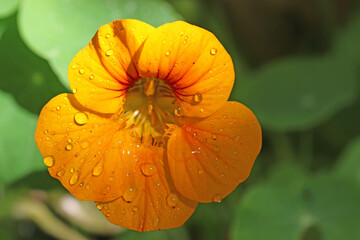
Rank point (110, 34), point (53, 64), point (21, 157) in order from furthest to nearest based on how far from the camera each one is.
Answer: point (21, 157) → point (53, 64) → point (110, 34)

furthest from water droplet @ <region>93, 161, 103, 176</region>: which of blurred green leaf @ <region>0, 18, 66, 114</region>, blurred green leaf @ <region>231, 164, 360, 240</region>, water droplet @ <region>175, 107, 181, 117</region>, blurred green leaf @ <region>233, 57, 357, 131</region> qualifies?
blurred green leaf @ <region>233, 57, 357, 131</region>

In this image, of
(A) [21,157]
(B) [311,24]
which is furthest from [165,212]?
(B) [311,24]

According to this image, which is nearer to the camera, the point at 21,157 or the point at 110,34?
the point at 110,34

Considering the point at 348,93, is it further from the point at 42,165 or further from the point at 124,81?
the point at 42,165

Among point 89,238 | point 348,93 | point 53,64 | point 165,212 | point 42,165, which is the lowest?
point 89,238

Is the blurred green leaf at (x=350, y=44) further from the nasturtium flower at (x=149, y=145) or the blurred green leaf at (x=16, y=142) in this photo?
the blurred green leaf at (x=16, y=142)

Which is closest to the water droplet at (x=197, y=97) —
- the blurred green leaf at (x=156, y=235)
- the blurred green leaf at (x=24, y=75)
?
the blurred green leaf at (x=24, y=75)
